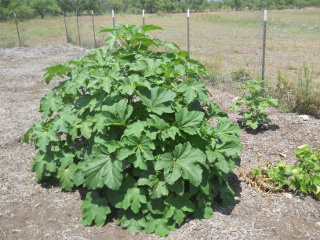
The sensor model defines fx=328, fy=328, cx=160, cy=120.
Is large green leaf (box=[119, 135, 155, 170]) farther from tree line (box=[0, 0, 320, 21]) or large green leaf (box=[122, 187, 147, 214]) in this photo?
tree line (box=[0, 0, 320, 21])

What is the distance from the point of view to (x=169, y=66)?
3.02 meters

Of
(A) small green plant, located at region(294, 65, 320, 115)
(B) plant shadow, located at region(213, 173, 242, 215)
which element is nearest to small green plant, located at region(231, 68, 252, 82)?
(A) small green plant, located at region(294, 65, 320, 115)

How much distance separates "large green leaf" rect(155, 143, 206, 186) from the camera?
2568mm

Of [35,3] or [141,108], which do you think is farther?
[35,3]

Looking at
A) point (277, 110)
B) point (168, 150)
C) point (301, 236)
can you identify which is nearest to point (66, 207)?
A: point (168, 150)

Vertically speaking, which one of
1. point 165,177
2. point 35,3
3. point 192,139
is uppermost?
point 35,3

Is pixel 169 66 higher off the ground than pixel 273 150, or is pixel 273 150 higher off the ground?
pixel 169 66

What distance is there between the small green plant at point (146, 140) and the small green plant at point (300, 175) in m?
0.55

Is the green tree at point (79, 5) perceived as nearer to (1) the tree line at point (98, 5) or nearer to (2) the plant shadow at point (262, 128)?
(1) the tree line at point (98, 5)

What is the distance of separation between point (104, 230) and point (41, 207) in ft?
2.60

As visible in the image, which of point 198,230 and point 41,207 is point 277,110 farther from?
point 41,207

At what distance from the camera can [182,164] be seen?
2.61m

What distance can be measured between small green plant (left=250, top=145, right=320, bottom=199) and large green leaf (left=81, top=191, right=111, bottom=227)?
1.57 metres

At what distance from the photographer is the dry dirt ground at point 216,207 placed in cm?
285
